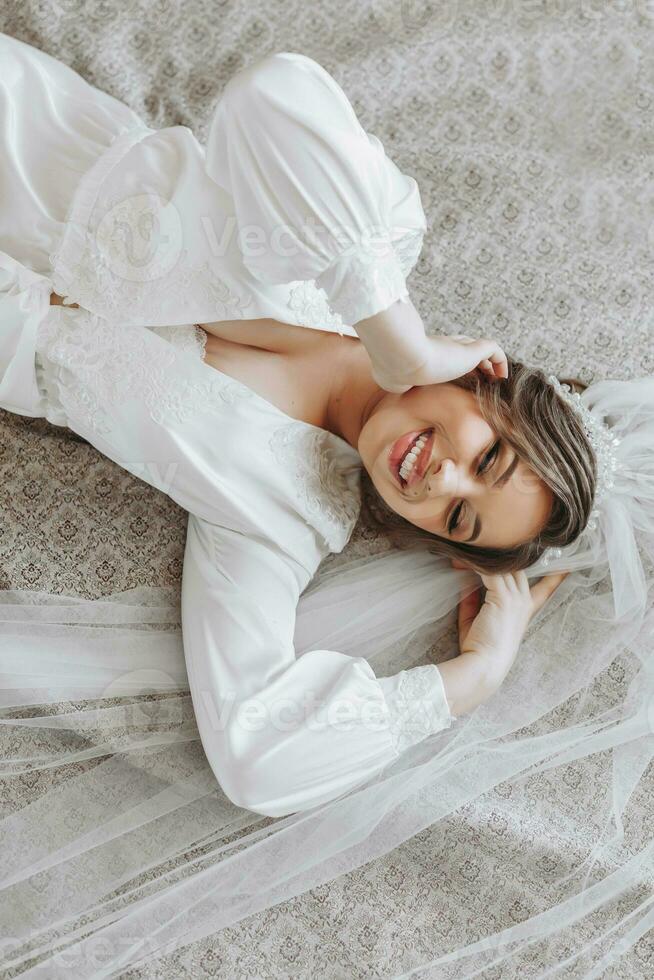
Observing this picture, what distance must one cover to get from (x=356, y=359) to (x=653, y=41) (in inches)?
50.0

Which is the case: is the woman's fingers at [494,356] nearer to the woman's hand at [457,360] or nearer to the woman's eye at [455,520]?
the woman's hand at [457,360]

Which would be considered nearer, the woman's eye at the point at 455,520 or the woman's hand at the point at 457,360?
the woman's hand at the point at 457,360

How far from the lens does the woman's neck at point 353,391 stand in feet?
6.73

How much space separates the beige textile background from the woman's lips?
0.40 metres

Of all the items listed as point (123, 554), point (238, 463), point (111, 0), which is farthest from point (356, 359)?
point (111, 0)

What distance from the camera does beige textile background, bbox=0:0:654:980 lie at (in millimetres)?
2102

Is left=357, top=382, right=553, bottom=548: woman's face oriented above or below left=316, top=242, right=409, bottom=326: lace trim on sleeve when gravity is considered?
below

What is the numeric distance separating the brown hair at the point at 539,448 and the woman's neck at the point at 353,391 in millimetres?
227

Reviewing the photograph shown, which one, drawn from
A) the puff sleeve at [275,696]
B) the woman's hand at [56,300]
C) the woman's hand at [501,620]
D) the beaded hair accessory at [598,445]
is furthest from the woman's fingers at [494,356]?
the woman's hand at [56,300]

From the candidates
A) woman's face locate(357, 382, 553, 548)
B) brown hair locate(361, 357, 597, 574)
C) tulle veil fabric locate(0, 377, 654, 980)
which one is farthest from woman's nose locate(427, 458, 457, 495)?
tulle veil fabric locate(0, 377, 654, 980)

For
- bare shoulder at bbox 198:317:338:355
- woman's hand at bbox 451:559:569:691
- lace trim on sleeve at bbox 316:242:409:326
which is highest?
lace trim on sleeve at bbox 316:242:409:326

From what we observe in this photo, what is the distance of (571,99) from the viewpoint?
2.49 meters

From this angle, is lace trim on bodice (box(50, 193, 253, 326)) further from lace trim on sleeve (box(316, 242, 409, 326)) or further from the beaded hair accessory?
the beaded hair accessory

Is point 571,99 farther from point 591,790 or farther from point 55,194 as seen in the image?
point 591,790
